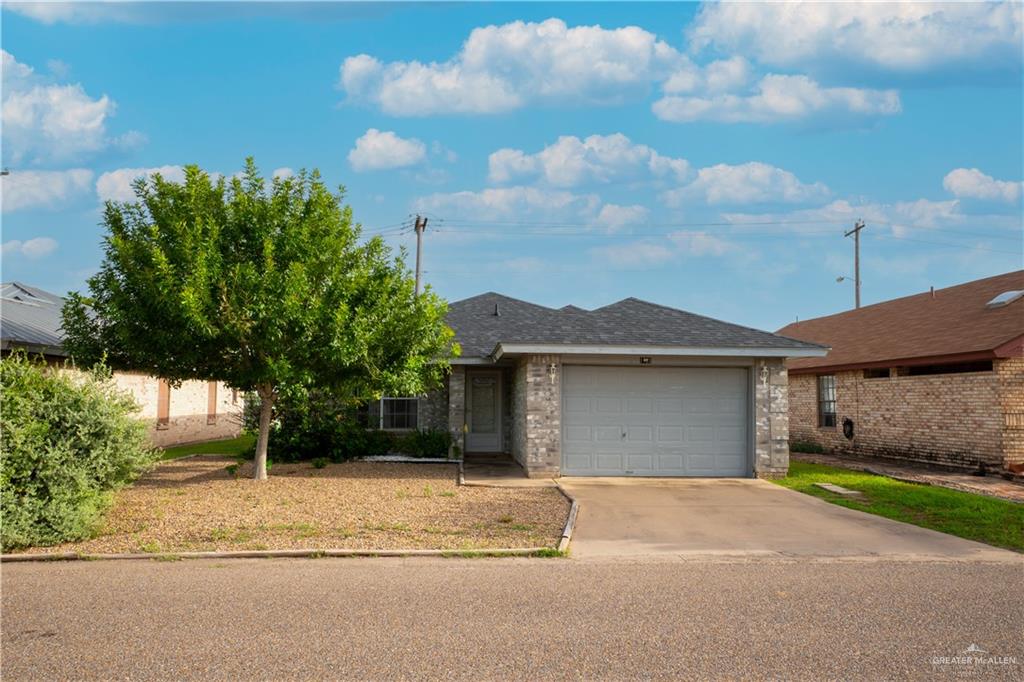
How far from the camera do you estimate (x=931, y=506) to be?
41.2 ft

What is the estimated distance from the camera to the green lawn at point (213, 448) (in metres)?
20.4

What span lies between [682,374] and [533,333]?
337cm

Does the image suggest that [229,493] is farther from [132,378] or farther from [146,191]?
[132,378]

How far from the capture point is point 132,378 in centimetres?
2141

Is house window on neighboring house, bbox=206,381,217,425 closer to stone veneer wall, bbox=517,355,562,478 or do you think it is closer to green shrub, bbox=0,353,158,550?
stone veneer wall, bbox=517,355,562,478

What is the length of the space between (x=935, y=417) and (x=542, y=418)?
10.1m

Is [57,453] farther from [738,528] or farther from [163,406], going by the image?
[163,406]

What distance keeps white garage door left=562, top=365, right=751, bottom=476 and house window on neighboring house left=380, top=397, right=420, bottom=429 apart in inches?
206

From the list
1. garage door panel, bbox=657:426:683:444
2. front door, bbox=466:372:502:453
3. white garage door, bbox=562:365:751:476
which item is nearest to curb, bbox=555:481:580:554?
white garage door, bbox=562:365:751:476

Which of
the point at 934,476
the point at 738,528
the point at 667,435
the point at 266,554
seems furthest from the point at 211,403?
the point at 934,476

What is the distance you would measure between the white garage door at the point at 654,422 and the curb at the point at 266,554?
761 centimetres

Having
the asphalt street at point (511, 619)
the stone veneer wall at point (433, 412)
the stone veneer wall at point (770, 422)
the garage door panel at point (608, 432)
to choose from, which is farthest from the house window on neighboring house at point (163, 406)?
the stone veneer wall at point (770, 422)

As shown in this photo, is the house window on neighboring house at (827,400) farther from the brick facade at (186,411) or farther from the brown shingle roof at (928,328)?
the brick facade at (186,411)

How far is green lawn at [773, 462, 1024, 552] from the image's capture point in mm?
10430
